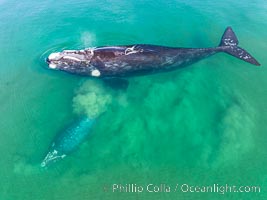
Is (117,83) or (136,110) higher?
(117,83)

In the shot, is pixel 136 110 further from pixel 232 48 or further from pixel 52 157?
pixel 232 48

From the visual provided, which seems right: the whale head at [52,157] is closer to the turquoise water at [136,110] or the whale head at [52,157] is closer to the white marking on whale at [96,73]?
the turquoise water at [136,110]

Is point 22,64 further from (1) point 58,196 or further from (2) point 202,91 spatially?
(2) point 202,91

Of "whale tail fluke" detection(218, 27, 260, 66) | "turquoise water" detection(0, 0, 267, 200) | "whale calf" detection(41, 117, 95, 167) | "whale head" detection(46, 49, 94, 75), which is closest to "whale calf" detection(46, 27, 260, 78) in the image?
"whale head" detection(46, 49, 94, 75)

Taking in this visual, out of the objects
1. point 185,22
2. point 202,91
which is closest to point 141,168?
point 202,91

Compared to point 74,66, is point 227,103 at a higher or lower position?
lower

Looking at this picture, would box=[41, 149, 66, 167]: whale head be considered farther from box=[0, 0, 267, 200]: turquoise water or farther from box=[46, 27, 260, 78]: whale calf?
box=[46, 27, 260, 78]: whale calf

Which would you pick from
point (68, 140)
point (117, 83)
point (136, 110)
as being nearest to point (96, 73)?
point (117, 83)
